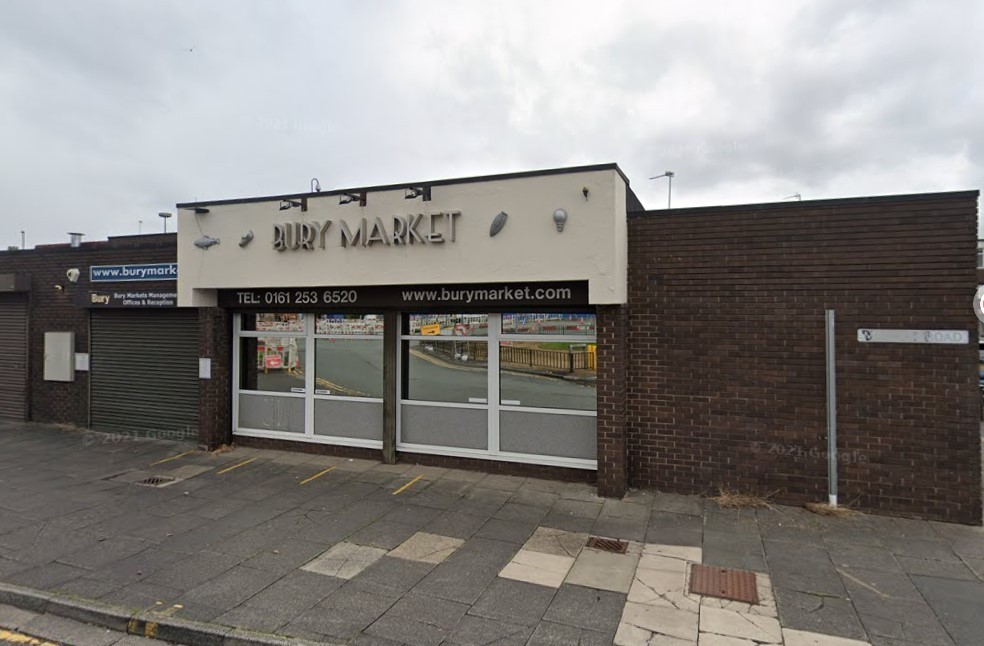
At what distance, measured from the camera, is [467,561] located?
581cm

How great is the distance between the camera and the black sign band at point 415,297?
827 centimetres

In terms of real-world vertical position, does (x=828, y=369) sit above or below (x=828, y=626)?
above

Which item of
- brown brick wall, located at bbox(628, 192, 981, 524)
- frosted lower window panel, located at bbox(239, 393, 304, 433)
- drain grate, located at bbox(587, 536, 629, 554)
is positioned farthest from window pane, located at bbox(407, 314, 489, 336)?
drain grate, located at bbox(587, 536, 629, 554)

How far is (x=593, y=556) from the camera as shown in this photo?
5.94 metres

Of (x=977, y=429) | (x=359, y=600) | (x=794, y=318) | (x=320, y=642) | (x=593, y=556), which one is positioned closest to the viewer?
(x=320, y=642)


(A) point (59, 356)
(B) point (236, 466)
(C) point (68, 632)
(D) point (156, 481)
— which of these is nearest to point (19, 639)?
(C) point (68, 632)

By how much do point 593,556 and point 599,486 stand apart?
77.8 inches

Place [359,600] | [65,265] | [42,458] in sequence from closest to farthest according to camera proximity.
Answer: [359,600] → [42,458] → [65,265]

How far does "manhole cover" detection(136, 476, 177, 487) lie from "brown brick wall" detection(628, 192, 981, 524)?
6.94m

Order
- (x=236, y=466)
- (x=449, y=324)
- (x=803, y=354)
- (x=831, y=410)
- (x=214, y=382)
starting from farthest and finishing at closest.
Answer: (x=214, y=382), (x=236, y=466), (x=449, y=324), (x=803, y=354), (x=831, y=410)

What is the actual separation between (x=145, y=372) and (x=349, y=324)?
5.22 metres

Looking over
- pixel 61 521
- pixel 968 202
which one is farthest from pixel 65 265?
pixel 968 202

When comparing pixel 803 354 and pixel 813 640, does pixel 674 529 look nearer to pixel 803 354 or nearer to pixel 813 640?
pixel 813 640

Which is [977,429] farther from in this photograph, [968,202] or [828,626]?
[828,626]
